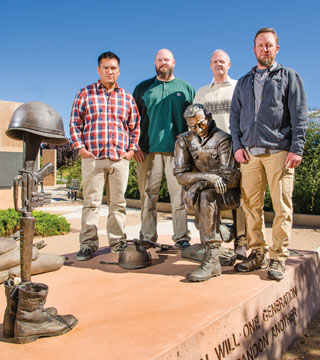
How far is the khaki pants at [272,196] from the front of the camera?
302 cm

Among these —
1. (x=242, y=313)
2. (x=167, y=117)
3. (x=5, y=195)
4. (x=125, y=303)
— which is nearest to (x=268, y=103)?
(x=167, y=117)

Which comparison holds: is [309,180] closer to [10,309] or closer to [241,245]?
[241,245]

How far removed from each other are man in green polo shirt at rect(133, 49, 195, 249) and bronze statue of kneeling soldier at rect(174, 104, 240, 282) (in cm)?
73

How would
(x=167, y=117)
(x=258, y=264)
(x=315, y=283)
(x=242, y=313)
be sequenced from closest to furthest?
(x=242, y=313)
(x=258, y=264)
(x=315, y=283)
(x=167, y=117)

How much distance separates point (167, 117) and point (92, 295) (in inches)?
84.2

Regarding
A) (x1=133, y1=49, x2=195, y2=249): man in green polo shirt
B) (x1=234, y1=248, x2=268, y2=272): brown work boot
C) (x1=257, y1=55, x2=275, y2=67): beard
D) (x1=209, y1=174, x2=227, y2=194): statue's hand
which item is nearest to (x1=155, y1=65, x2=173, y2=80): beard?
(x1=133, y1=49, x2=195, y2=249): man in green polo shirt

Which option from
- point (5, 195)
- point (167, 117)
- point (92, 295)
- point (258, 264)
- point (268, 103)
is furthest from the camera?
point (5, 195)

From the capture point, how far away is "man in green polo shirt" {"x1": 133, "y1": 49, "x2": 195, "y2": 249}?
404 centimetres

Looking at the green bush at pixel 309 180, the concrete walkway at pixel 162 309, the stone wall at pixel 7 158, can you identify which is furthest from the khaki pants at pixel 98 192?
the green bush at pixel 309 180

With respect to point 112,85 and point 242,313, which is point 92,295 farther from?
Result: point 112,85

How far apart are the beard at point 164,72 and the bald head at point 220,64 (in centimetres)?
47

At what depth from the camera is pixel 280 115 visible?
9.95 ft

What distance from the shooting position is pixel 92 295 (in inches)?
107

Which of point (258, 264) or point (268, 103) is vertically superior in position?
point (268, 103)
